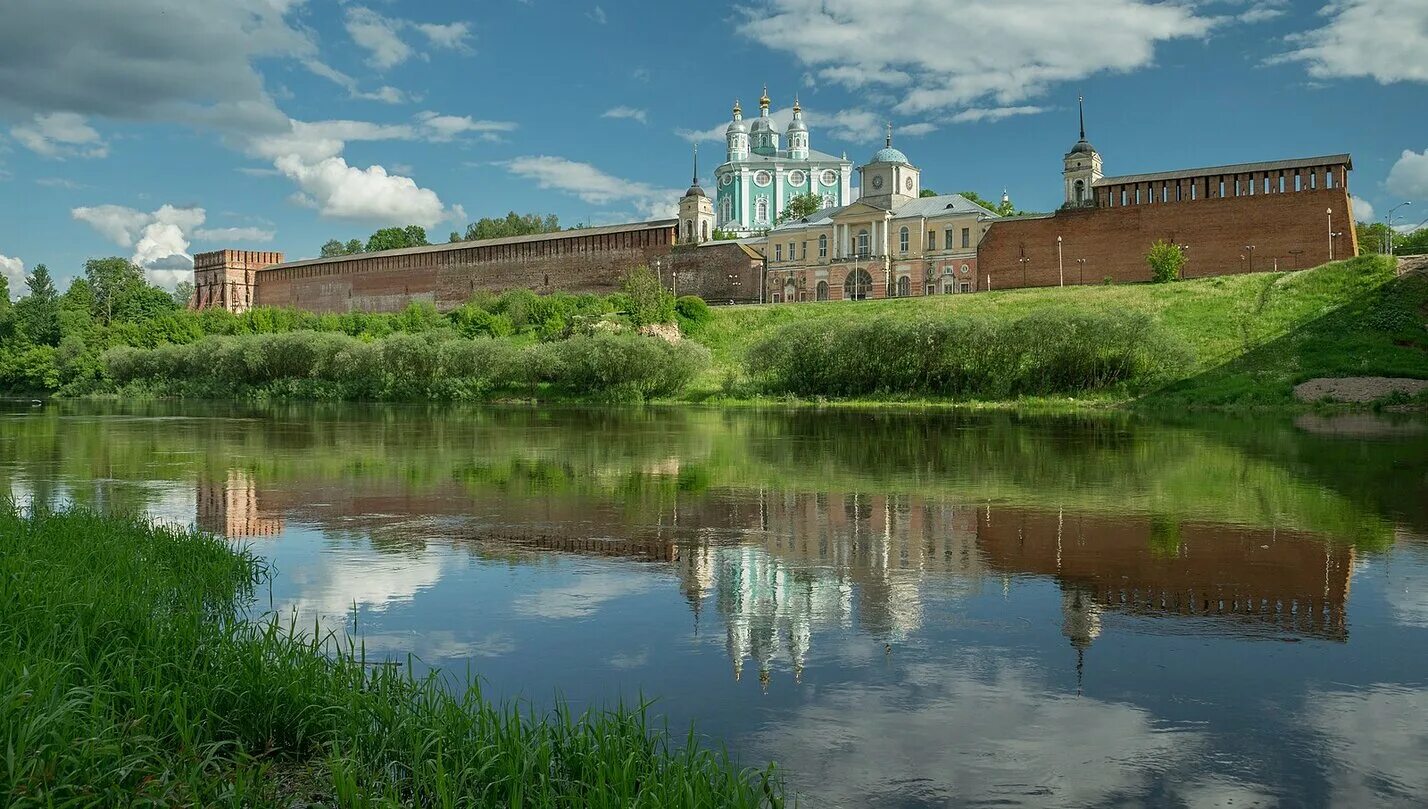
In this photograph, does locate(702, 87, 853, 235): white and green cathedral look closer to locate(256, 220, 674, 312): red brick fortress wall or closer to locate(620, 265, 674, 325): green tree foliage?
locate(256, 220, 674, 312): red brick fortress wall

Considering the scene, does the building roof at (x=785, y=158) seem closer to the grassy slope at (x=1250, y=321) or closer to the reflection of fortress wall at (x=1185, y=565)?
the grassy slope at (x=1250, y=321)

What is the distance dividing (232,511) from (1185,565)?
8.59 meters

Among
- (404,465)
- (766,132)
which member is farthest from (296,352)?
(766,132)

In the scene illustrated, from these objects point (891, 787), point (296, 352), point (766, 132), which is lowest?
point (891, 787)

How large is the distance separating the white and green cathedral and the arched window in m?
28.9

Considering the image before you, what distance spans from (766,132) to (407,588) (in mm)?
92839

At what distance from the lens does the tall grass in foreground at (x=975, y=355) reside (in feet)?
107

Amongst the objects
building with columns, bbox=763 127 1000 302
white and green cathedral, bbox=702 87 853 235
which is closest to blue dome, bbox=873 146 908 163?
building with columns, bbox=763 127 1000 302

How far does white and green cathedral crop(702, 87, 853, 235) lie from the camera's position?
299 ft

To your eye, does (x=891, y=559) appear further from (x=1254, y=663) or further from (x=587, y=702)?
(x=587, y=702)

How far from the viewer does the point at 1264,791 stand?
3.88 meters

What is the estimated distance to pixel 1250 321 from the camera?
3741 centimetres

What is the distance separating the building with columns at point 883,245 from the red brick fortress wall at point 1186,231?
2090mm

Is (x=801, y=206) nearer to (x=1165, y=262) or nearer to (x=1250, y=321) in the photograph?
(x=1165, y=262)
